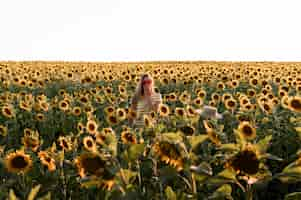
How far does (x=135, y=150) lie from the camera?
3594 millimetres

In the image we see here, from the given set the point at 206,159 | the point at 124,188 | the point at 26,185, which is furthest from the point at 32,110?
the point at 124,188

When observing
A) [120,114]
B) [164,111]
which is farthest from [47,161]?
[120,114]

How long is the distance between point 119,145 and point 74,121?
481 centimetres

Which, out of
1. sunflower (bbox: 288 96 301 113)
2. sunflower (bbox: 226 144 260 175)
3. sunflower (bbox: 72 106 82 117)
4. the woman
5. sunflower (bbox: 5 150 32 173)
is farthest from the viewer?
sunflower (bbox: 72 106 82 117)

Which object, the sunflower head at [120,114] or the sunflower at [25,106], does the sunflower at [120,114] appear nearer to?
the sunflower head at [120,114]

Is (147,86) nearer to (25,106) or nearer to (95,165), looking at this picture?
(25,106)

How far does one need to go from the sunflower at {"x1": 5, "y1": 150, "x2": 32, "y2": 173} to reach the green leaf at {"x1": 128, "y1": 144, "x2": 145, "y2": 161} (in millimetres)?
1791

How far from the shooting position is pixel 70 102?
39.8ft

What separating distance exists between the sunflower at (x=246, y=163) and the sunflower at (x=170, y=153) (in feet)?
1.31

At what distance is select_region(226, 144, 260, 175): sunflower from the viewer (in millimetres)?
3113

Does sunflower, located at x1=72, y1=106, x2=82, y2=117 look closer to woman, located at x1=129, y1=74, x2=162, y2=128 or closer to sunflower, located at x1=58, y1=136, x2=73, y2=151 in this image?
woman, located at x1=129, y1=74, x2=162, y2=128

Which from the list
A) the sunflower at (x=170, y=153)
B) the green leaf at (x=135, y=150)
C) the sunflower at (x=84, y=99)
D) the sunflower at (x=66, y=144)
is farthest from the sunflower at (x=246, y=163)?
the sunflower at (x=84, y=99)

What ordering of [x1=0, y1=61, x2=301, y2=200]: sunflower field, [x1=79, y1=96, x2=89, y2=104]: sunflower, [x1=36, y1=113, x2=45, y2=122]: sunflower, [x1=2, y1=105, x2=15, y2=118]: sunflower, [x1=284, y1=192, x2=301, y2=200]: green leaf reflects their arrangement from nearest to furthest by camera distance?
[x1=284, y1=192, x2=301, y2=200]: green leaf
[x1=0, y1=61, x2=301, y2=200]: sunflower field
[x1=2, y1=105, x2=15, y2=118]: sunflower
[x1=36, y1=113, x2=45, y2=122]: sunflower
[x1=79, y1=96, x2=89, y2=104]: sunflower

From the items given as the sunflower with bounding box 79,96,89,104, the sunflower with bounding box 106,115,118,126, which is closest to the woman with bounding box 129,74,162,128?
the sunflower with bounding box 106,115,118,126
